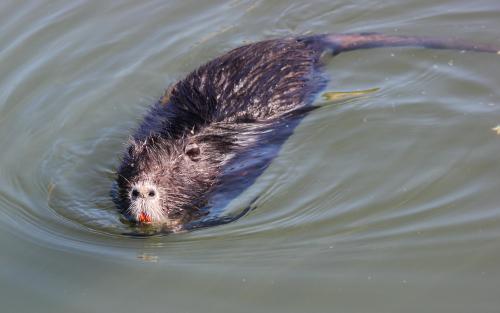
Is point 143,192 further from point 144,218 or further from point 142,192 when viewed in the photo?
point 144,218

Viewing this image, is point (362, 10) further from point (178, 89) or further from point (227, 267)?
point (227, 267)

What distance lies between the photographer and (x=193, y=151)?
5359 millimetres

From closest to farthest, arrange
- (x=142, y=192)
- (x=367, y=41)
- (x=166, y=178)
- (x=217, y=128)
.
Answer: (x=142, y=192) < (x=166, y=178) < (x=217, y=128) < (x=367, y=41)

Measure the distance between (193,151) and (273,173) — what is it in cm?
58

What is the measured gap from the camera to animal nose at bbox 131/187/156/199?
4879mm

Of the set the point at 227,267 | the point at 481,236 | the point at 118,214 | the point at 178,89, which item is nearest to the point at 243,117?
the point at 178,89

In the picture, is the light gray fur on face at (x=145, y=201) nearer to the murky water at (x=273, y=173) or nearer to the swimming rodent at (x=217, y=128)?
the swimming rodent at (x=217, y=128)

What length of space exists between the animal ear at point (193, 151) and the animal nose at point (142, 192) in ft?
1.72

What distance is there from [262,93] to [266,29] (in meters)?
1.75

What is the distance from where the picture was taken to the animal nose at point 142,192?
488 cm

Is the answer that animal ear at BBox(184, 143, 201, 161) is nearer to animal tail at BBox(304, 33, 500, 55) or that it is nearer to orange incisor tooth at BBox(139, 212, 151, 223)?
orange incisor tooth at BBox(139, 212, 151, 223)

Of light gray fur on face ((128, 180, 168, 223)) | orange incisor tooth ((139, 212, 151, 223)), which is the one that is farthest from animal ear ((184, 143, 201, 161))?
orange incisor tooth ((139, 212, 151, 223))

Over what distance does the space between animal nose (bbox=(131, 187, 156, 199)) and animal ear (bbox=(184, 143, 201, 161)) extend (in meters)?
0.52

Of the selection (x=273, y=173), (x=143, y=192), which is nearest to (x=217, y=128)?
(x=273, y=173)
